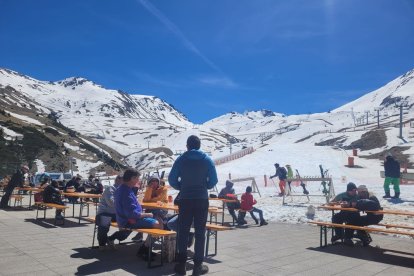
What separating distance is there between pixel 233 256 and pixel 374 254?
2.91 metres

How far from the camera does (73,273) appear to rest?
5859 millimetres

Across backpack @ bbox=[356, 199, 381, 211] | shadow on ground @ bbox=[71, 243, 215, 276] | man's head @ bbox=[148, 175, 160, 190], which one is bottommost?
shadow on ground @ bbox=[71, 243, 215, 276]

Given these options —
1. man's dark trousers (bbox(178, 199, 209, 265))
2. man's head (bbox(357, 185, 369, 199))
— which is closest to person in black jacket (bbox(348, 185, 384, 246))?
man's head (bbox(357, 185, 369, 199))

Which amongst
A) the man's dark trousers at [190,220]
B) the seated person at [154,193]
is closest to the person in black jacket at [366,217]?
the man's dark trousers at [190,220]

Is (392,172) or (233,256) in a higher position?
(392,172)

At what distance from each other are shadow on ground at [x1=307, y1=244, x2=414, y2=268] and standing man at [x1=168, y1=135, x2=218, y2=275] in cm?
333

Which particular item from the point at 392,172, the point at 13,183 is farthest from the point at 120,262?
the point at 392,172

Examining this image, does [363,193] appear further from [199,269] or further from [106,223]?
[106,223]

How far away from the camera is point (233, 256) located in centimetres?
740

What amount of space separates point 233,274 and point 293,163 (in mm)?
36826

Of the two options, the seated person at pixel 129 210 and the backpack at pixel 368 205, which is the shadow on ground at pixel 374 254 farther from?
the seated person at pixel 129 210

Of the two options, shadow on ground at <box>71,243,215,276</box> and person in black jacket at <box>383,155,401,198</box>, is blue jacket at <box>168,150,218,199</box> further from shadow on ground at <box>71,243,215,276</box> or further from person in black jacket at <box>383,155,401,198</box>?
person in black jacket at <box>383,155,401,198</box>

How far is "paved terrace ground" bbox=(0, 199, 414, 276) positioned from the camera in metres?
6.22

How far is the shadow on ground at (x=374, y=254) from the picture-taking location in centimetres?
707
